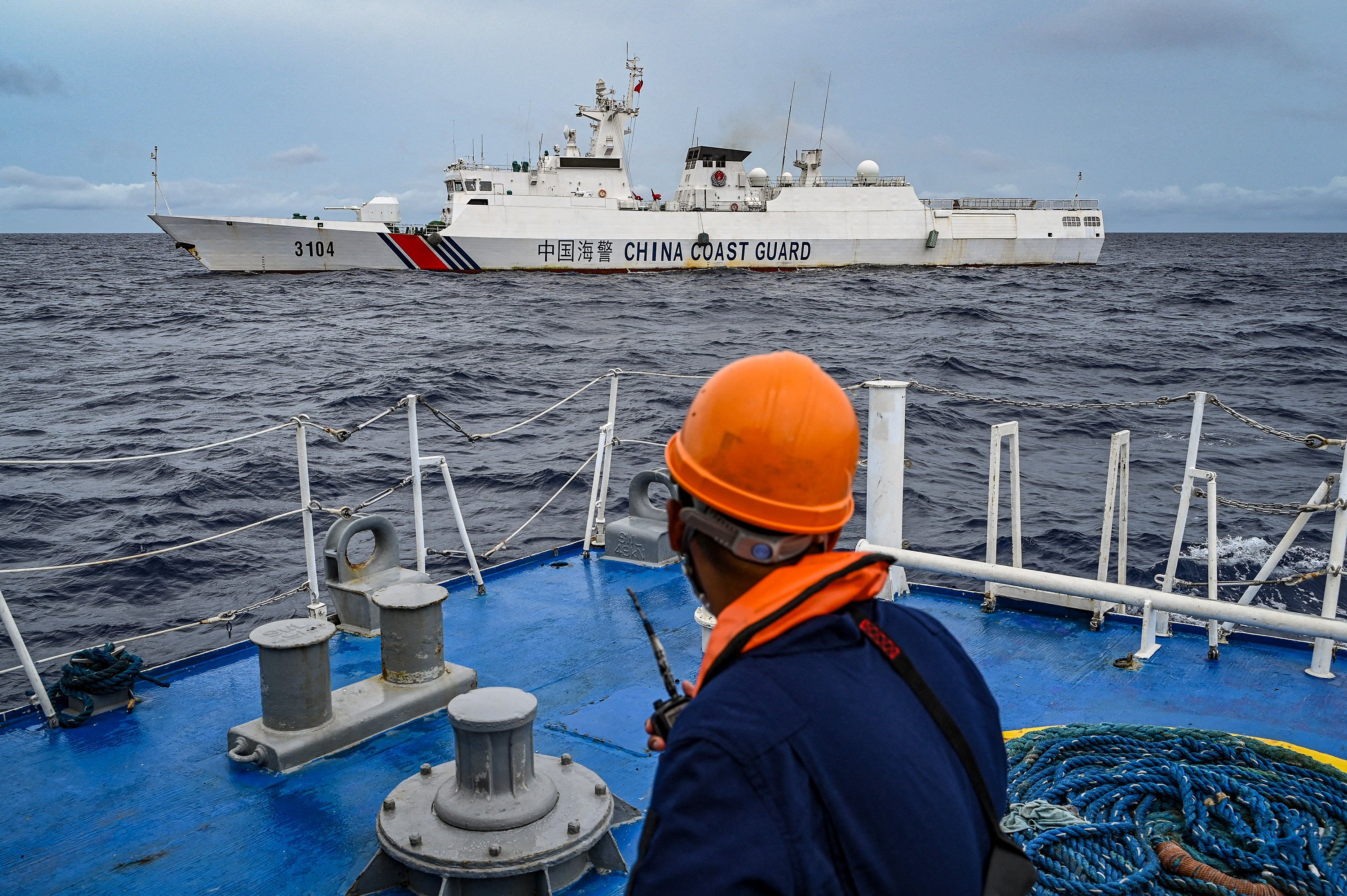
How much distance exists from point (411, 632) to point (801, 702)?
3182 millimetres

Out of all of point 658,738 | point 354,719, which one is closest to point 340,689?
point 354,719

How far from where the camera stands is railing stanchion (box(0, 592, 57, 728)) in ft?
11.8

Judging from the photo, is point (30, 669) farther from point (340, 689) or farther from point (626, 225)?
point (626, 225)

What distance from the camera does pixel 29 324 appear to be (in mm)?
26031

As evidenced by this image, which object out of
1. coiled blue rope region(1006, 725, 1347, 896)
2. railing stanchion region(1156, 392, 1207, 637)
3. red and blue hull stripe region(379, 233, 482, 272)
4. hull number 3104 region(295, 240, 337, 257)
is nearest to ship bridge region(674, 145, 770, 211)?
red and blue hull stripe region(379, 233, 482, 272)

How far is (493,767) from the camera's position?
2.88 m

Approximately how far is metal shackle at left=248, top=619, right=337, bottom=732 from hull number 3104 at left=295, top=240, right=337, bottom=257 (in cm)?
3894

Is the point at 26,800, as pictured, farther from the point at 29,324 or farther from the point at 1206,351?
the point at 29,324

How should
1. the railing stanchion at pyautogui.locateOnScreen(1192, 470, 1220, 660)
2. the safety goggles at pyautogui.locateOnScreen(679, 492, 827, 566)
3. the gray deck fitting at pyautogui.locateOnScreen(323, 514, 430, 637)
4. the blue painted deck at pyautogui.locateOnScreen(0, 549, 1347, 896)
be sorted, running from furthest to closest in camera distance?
the gray deck fitting at pyautogui.locateOnScreen(323, 514, 430, 637)
the railing stanchion at pyautogui.locateOnScreen(1192, 470, 1220, 660)
the blue painted deck at pyautogui.locateOnScreen(0, 549, 1347, 896)
the safety goggles at pyautogui.locateOnScreen(679, 492, 827, 566)

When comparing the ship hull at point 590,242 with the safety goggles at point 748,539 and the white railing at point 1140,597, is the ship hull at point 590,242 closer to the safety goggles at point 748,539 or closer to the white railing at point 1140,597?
the white railing at point 1140,597

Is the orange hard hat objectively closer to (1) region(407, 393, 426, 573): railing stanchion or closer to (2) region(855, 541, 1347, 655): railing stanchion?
(2) region(855, 541, 1347, 655): railing stanchion

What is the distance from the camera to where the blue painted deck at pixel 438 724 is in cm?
302

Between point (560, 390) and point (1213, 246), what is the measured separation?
11130 centimetres

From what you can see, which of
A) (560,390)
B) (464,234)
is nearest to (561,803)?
(560,390)
